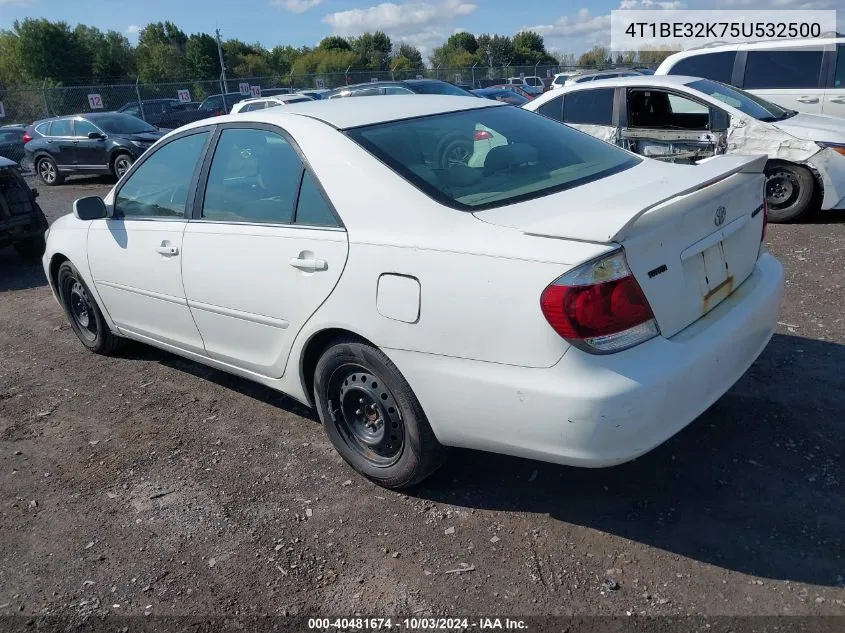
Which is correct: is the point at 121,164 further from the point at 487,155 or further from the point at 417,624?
the point at 417,624

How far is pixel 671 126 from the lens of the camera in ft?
25.8

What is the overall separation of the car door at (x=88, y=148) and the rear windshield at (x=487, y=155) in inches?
534

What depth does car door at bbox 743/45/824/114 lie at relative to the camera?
9727 mm

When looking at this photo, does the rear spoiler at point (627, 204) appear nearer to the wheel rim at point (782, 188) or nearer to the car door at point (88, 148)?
the wheel rim at point (782, 188)

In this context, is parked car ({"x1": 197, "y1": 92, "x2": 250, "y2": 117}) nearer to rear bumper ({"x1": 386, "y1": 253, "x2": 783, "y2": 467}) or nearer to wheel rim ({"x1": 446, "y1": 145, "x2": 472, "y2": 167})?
wheel rim ({"x1": 446, "y1": 145, "x2": 472, "y2": 167})

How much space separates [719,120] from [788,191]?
1026 millimetres

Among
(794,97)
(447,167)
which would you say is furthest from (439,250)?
(794,97)

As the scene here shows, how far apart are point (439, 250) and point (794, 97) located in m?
9.16

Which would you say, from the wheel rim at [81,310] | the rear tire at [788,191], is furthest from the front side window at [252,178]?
the rear tire at [788,191]

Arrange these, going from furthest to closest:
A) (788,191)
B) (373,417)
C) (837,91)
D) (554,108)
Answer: (837,91) → (554,108) → (788,191) → (373,417)

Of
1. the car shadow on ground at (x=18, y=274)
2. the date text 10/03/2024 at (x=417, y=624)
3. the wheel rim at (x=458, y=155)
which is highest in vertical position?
the wheel rim at (x=458, y=155)

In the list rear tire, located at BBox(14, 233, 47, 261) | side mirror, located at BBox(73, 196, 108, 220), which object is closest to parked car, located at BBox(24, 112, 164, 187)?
rear tire, located at BBox(14, 233, 47, 261)

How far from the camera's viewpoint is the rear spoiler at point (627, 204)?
7.94 ft

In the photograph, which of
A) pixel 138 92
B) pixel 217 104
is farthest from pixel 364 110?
pixel 217 104
